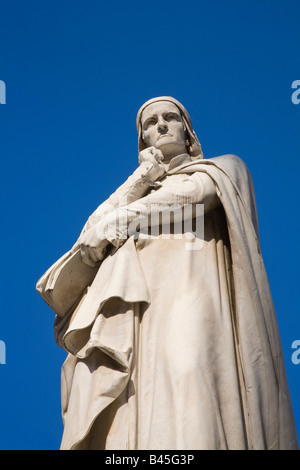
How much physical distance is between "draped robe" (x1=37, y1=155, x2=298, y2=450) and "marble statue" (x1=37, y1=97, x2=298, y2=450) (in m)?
0.01

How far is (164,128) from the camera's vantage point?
11.3 m

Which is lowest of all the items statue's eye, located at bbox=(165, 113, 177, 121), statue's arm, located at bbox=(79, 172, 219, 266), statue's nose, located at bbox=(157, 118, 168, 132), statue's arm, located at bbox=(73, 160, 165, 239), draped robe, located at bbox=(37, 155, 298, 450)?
draped robe, located at bbox=(37, 155, 298, 450)

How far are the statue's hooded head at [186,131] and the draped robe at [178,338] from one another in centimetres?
112

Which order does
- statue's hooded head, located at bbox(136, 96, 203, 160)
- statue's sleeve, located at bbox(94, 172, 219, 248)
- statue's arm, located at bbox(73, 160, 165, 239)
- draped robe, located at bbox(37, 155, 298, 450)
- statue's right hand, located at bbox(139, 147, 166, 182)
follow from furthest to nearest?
statue's hooded head, located at bbox(136, 96, 203, 160)
statue's right hand, located at bbox(139, 147, 166, 182)
statue's arm, located at bbox(73, 160, 165, 239)
statue's sleeve, located at bbox(94, 172, 219, 248)
draped robe, located at bbox(37, 155, 298, 450)

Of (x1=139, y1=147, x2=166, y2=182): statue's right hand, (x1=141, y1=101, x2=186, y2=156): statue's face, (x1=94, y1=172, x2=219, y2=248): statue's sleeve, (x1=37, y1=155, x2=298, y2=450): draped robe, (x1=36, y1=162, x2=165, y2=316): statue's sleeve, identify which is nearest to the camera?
(x1=37, y1=155, x2=298, y2=450): draped robe

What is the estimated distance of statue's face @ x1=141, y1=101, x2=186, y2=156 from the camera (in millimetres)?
11211

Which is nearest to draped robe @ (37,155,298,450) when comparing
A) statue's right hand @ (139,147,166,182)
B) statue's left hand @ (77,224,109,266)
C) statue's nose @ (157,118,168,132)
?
statue's left hand @ (77,224,109,266)

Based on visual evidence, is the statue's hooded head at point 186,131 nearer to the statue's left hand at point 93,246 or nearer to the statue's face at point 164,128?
the statue's face at point 164,128

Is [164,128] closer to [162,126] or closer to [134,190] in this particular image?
[162,126]

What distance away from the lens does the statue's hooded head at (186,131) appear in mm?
11469

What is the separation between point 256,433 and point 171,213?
2483 mm

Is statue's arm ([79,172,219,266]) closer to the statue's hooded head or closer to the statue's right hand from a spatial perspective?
the statue's right hand

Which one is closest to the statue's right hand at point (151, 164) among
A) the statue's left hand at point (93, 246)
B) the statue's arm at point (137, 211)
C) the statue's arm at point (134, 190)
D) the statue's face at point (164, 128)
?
the statue's arm at point (134, 190)

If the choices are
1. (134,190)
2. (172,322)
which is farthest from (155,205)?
(172,322)
